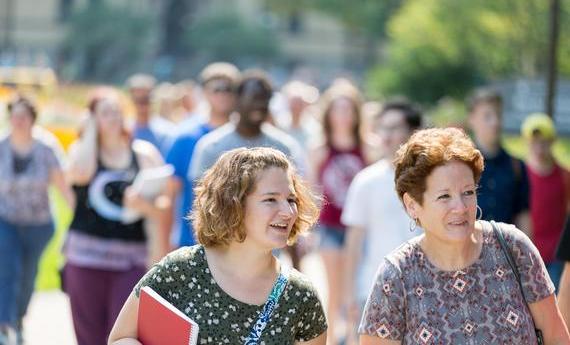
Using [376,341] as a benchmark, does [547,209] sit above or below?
above

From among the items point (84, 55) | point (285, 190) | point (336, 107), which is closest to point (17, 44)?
point (84, 55)

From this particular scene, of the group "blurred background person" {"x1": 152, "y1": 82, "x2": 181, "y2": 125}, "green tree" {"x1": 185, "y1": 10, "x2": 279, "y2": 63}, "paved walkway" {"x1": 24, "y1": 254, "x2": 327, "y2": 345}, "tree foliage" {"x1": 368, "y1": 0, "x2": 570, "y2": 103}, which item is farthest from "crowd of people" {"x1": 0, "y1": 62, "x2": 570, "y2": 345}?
"green tree" {"x1": 185, "y1": 10, "x2": 279, "y2": 63}

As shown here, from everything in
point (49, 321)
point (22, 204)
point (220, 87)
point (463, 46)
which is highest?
point (463, 46)

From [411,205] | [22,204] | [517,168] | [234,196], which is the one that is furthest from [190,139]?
[234,196]

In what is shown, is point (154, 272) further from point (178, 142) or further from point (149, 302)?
point (178, 142)

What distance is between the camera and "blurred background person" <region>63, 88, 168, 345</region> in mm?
7848

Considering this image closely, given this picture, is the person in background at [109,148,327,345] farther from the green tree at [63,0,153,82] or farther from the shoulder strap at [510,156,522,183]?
the green tree at [63,0,153,82]

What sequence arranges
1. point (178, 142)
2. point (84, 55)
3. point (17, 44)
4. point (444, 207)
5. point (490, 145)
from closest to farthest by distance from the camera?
point (444, 207) < point (490, 145) < point (178, 142) < point (84, 55) < point (17, 44)

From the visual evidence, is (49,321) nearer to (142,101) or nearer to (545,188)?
(142,101)

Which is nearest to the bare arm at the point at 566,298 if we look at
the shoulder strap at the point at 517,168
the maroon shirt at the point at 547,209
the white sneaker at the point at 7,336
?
the shoulder strap at the point at 517,168

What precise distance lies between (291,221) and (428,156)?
495 millimetres

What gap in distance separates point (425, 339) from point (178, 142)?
15.2 ft

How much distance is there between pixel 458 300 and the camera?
4.48 meters

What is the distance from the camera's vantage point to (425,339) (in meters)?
4.48
